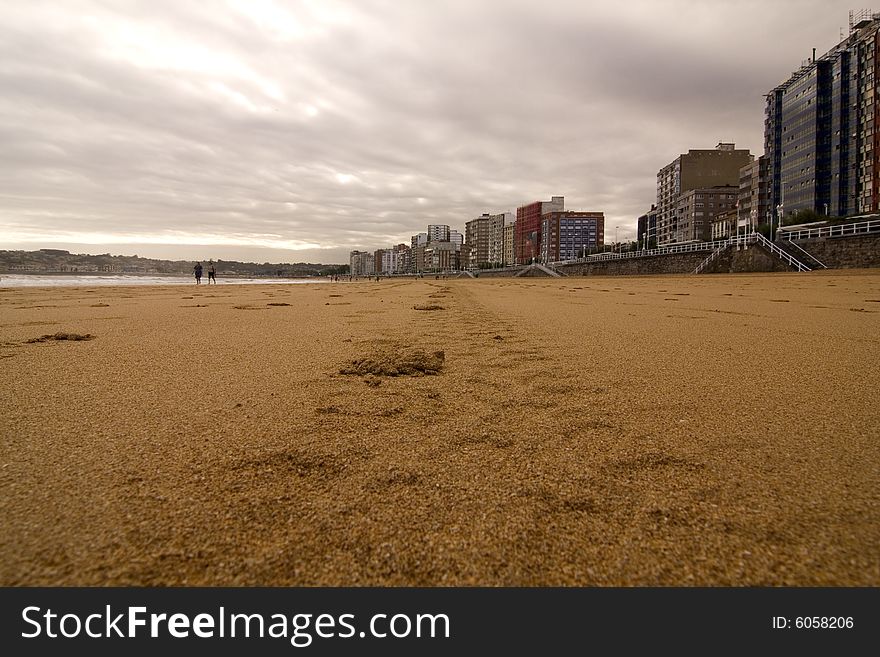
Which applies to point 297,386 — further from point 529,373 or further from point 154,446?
point 529,373

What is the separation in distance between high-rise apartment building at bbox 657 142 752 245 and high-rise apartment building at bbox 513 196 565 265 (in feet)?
148

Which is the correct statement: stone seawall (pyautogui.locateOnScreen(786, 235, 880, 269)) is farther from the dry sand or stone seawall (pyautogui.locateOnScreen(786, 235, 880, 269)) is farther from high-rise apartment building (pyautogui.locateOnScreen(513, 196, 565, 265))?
high-rise apartment building (pyautogui.locateOnScreen(513, 196, 565, 265))

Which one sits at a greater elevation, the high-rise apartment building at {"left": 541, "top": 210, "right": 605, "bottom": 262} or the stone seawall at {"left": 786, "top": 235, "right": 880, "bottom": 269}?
the high-rise apartment building at {"left": 541, "top": 210, "right": 605, "bottom": 262}

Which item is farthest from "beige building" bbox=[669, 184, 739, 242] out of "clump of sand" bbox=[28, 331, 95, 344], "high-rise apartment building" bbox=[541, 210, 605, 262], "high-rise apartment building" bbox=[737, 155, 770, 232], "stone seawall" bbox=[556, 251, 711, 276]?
"clump of sand" bbox=[28, 331, 95, 344]

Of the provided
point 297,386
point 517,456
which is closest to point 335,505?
point 517,456

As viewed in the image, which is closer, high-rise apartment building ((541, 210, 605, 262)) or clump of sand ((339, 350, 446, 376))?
clump of sand ((339, 350, 446, 376))

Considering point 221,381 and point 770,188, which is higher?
point 770,188

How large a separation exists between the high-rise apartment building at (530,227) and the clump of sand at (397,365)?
5428 inches

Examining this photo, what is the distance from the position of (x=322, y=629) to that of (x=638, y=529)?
2.28 ft

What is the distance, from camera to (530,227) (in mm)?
145375

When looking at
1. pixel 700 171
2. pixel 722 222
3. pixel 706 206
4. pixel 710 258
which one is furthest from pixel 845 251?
pixel 700 171

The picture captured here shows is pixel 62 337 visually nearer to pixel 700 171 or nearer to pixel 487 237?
pixel 700 171

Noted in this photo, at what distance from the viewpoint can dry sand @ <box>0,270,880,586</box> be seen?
0.89 m

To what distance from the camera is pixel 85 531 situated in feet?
3.17
